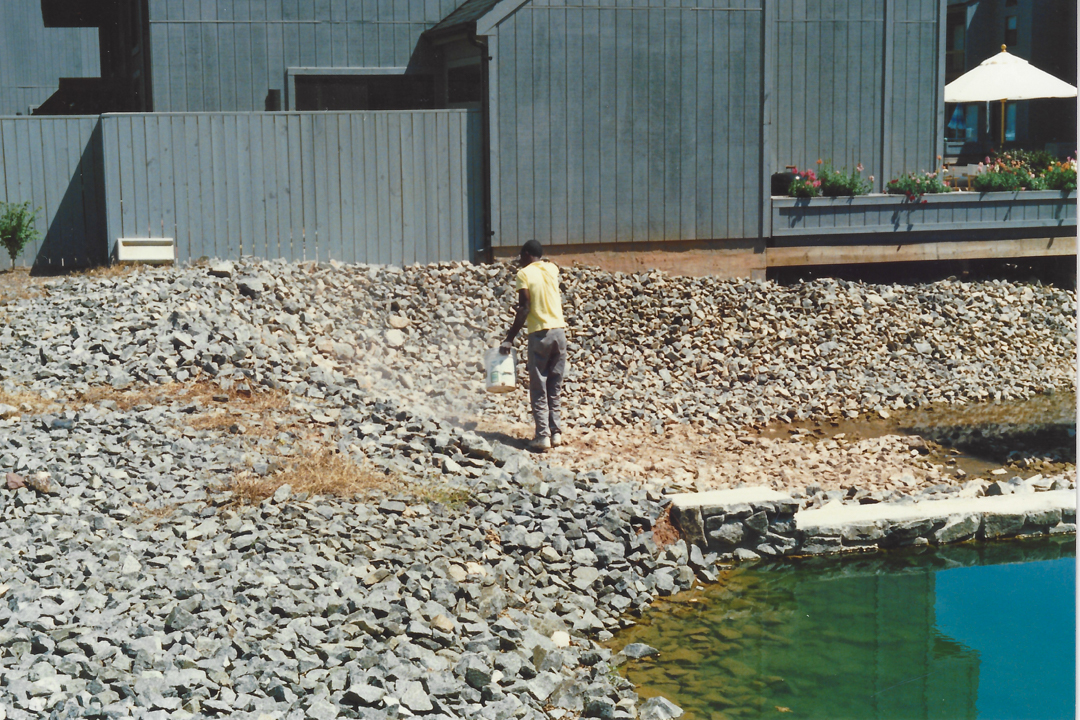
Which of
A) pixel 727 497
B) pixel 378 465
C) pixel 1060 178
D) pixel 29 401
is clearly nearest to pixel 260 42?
pixel 29 401

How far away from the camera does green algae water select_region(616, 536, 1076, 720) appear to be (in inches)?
266

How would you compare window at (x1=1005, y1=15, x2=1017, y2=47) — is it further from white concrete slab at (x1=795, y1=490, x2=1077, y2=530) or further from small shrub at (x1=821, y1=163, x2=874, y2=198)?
white concrete slab at (x1=795, y1=490, x2=1077, y2=530)

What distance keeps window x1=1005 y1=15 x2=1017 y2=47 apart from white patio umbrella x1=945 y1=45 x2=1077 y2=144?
5741 mm

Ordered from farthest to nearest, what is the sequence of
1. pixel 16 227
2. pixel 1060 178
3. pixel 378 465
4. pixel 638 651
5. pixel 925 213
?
pixel 1060 178 → pixel 925 213 → pixel 16 227 → pixel 378 465 → pixel 638 651

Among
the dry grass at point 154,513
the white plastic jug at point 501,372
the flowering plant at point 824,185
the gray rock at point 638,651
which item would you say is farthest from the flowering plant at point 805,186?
the dry grass at point 154,513

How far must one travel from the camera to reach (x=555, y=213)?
48.0 ft

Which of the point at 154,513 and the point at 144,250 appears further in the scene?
the point at 144,250

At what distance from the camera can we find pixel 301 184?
46.0 ft

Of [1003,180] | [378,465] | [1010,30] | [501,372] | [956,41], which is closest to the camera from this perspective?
[378,465]

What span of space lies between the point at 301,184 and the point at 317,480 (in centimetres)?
Result: 668

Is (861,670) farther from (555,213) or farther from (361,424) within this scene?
(555,213)

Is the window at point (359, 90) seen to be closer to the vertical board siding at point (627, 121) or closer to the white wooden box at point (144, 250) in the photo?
the vertical board siding at point (627, 121)

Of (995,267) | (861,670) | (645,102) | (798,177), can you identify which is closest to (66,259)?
(645,102)

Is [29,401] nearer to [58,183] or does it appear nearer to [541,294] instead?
[541,294]
